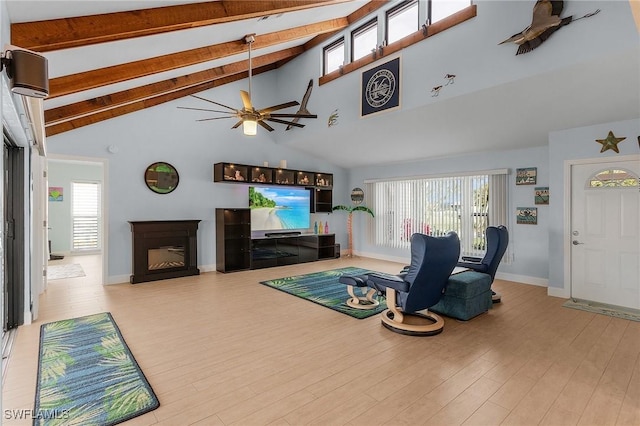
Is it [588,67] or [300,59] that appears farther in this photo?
[300,59]

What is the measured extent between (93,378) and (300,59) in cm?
663

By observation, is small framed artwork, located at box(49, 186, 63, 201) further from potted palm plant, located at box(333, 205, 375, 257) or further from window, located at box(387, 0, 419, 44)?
window, located at box(387, 0, 419, 44)

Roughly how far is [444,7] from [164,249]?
6.04 m

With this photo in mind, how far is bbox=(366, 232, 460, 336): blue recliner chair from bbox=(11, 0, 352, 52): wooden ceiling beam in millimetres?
2896

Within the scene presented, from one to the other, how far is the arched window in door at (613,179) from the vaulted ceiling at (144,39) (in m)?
4.29

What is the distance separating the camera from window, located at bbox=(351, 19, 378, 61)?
5.73m

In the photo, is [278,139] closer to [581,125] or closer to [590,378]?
[581,125]

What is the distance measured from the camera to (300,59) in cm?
717

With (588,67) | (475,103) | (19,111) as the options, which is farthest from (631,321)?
(19,111)

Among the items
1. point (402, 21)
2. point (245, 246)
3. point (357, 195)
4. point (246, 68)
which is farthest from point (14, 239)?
point (357, 195)

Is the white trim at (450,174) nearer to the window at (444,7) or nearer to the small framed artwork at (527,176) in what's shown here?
the small framed artwork at (527,176)

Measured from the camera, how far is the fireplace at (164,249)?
582 centimetres

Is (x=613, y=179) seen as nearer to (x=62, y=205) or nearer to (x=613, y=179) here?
(x=613, y=179)

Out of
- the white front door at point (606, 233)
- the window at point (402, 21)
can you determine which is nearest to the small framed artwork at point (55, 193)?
the window at point (402, 21)
